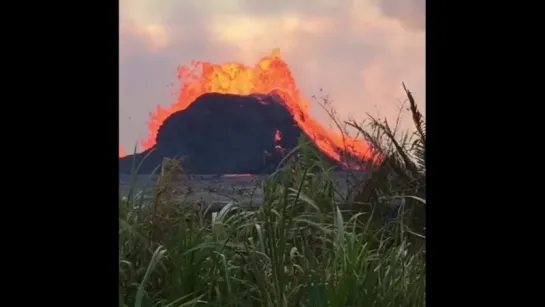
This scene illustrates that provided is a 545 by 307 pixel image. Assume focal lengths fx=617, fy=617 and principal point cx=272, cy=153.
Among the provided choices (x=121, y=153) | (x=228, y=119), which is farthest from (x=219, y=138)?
(x=121, y=153)

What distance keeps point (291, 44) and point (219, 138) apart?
236 millimetres

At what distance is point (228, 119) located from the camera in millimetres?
1234

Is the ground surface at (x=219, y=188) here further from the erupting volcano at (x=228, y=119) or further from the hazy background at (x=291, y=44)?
the hazy background at (x=291, y=44)

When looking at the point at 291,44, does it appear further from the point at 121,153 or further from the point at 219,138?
the point at 121,153

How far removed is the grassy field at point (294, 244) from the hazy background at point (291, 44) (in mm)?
89

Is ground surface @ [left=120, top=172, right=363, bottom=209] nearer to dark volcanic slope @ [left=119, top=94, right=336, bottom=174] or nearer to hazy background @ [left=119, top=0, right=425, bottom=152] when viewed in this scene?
dark volcanic slope @ [left=119, top=94, right=336, bottom=174]

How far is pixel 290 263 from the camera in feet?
4.10

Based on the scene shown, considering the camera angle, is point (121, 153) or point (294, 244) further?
point (294, 244)

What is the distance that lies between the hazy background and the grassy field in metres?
0.09

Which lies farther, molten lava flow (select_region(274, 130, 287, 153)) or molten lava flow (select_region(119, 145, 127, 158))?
molten lava flow (select_region(274, 130, 287, 153))

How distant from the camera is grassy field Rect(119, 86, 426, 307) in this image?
1224 mm

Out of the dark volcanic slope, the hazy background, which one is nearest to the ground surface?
the dark volcanic slope
